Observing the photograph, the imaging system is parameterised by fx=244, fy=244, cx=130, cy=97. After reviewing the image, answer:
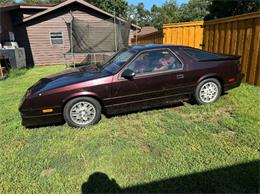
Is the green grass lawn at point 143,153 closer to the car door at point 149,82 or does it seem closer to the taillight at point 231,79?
the car door at point 149,82

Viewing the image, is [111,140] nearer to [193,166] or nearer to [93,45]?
A: [193,166]

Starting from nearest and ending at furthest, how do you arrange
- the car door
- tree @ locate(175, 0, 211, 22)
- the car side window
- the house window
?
1. the car door
2. the car side window
3. the house window
4. tree @ locate(175, 0, 211, 22)

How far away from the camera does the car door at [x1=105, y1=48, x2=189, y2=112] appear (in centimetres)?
462

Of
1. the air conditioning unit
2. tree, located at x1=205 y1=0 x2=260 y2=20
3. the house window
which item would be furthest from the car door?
tree, located at x1=205 y1=0 x2=260 y2=20

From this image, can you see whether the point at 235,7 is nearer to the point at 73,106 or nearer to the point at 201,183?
the point at 73,106

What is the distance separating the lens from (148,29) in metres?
48.2

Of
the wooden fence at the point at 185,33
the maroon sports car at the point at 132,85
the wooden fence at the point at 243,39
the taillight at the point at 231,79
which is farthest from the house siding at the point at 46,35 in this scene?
the taillight at the point at 231,79

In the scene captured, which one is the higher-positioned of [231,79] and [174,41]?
[174,41]

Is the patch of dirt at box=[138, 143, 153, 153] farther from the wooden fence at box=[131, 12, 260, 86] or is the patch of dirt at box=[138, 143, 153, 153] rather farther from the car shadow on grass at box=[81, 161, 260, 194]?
the wooden fence at box=[131, 12, 260, 86]

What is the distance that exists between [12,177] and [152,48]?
3402 mm

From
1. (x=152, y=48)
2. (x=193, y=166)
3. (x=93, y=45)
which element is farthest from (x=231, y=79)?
(x=93, y=45)

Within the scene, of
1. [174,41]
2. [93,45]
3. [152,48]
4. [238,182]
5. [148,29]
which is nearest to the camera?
[238,182]

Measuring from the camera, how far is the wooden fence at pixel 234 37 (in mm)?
6148

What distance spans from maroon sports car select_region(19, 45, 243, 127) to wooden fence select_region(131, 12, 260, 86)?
43.8 inches
